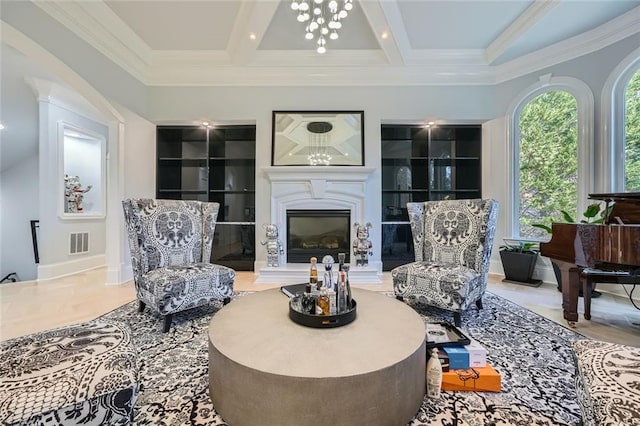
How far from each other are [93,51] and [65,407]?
13.0 feet

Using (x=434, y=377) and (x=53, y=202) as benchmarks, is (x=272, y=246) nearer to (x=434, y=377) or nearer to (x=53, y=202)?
(x=434, y=377)

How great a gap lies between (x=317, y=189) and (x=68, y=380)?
137 inches

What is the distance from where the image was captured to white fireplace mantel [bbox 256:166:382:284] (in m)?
4.12

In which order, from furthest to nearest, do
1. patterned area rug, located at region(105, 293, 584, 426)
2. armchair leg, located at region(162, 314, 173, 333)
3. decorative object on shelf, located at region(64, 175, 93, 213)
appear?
decorative object on shelf, located at region(64, 175, 93, 213) → armchair leg, located at region(162, 314, 173, 333) → patterned area rug, located at region(105, 293, 584, 426)

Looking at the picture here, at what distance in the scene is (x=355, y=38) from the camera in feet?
12.3

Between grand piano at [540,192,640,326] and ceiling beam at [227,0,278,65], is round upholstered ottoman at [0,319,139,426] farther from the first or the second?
ceiling beam at [227,0,278,65]

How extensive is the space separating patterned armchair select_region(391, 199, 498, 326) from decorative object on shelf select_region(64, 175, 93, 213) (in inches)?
206

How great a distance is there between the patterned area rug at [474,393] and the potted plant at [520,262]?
134 cm

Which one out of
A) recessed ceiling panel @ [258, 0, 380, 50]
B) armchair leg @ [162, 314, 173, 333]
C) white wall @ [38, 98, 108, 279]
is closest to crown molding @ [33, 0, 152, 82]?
white wall @ [38, 98, 108, 279]

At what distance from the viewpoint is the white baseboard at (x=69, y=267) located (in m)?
3.95

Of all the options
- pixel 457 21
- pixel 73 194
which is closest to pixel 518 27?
pixel 457 21

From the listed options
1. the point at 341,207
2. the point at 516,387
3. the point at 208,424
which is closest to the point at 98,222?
the point at 341,207

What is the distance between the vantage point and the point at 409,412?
47.2 inches

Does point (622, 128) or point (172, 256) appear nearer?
point (172, 256)
